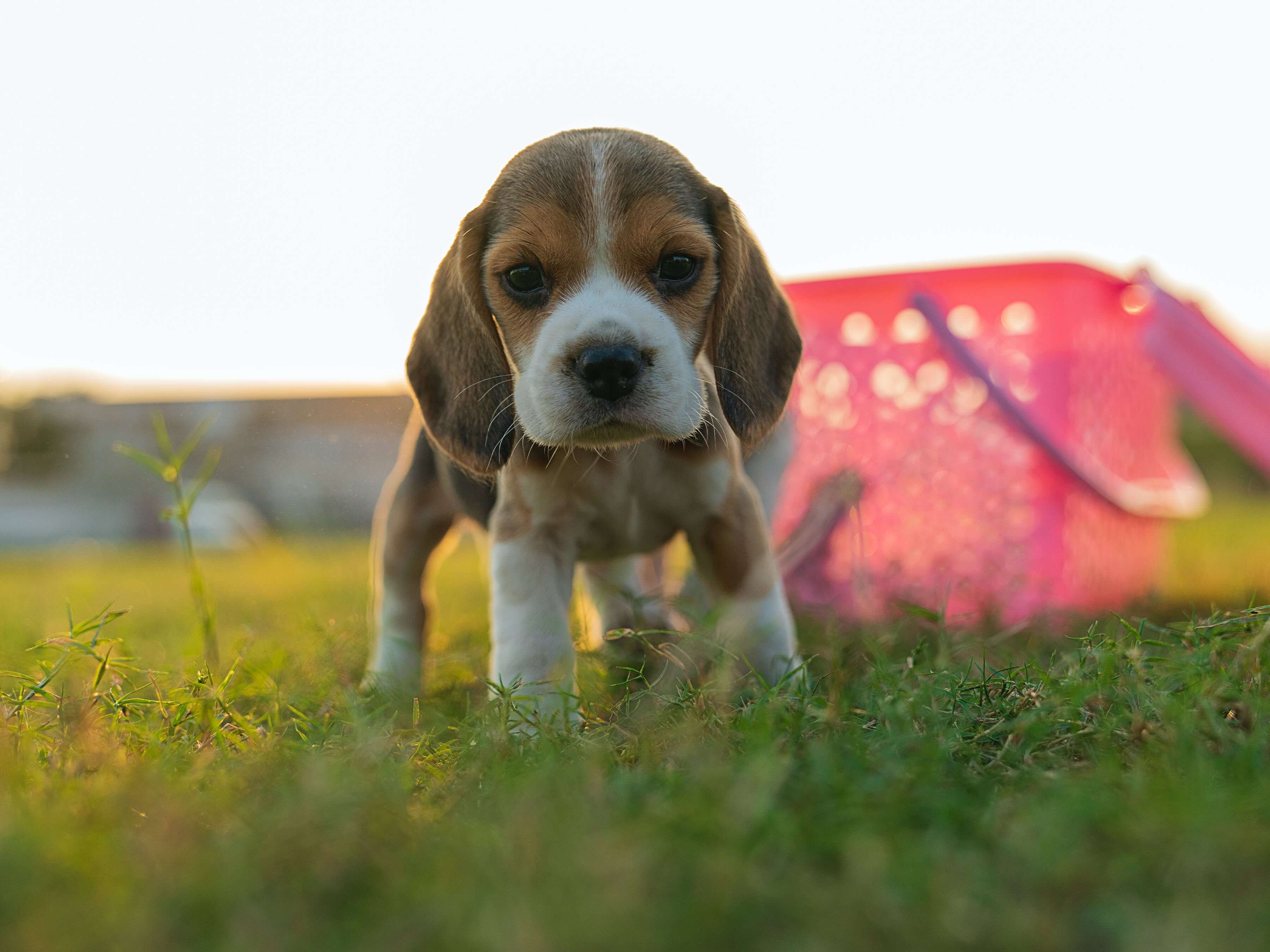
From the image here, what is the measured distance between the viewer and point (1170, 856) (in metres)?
1.10

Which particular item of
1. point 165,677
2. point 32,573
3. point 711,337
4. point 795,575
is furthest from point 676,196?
point 32,573

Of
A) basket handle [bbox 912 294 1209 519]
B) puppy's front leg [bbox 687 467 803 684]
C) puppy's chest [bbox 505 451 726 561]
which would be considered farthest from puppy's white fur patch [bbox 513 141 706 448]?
basket handle [bbox 912 294 1209 519]

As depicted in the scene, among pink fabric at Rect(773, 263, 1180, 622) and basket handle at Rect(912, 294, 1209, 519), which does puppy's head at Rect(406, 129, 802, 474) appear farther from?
basket handle at Rect(912, 294, 1209, 519)

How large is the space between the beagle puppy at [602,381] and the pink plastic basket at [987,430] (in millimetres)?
1106

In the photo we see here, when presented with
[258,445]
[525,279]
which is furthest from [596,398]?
[258,445]

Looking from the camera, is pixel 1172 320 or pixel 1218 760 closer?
pixel 1218 760

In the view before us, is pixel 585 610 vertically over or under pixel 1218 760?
under

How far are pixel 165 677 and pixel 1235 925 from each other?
2.11 metres

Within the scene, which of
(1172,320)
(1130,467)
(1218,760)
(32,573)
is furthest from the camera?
(32,573)

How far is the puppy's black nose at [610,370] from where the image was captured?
218 cm

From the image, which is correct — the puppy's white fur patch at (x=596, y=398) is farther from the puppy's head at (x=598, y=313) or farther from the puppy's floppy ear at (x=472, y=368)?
the puppy's floppy ear at (x=472, y=368)

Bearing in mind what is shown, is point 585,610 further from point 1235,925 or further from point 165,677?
point 1235,925

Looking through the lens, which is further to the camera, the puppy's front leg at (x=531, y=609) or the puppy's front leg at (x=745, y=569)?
the puppy's front leg at (x=745, y=569)

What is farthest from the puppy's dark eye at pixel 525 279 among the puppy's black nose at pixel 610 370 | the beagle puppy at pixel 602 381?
the puppy's black nose at pixel 610 370
